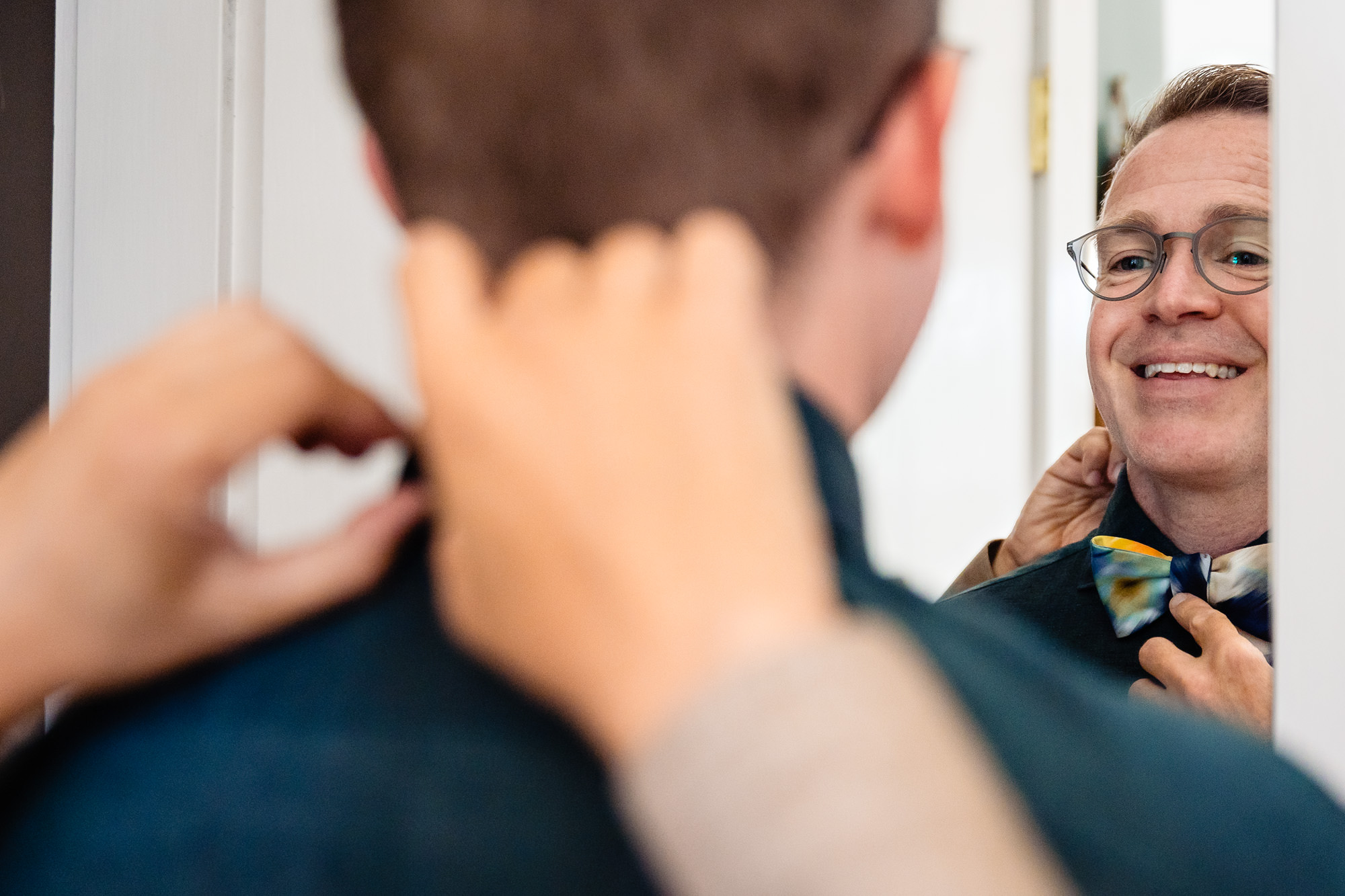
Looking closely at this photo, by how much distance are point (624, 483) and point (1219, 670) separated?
566mm

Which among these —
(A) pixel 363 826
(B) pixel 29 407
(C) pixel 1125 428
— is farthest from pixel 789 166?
(B) pixel 29 407

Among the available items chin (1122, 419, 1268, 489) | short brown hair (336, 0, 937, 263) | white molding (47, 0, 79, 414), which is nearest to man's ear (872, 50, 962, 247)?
short brown hair (336, 0, 937, 263)

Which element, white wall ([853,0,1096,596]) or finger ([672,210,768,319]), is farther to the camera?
white wall ([853,0,1096,596])

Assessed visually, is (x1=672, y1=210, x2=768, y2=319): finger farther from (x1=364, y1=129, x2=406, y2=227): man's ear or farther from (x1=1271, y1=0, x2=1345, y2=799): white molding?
(x1=1271, y1=0, x2=1345, y2=799): white molding

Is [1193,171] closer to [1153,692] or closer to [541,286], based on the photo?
[1153,692]

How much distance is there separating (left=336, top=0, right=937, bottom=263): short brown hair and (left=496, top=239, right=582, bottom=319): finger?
4 cm

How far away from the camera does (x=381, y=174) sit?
0.46m

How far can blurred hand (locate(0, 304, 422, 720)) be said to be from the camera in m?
0.41

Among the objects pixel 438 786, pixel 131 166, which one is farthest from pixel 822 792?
pixel 131 166

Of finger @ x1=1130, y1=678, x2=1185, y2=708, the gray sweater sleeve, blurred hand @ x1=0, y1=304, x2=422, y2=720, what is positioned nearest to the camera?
the gray sweater sleeve

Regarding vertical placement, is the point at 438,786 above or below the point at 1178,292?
below

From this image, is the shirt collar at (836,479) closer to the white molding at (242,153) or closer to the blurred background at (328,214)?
the blurred background at (328,214)

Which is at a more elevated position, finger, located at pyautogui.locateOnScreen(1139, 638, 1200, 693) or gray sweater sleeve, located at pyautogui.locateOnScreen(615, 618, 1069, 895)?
gray sweater sleeve, located at pyautogui.locateOnScreen(615, 618, 1069, 895)

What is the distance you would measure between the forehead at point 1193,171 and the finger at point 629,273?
476mm
